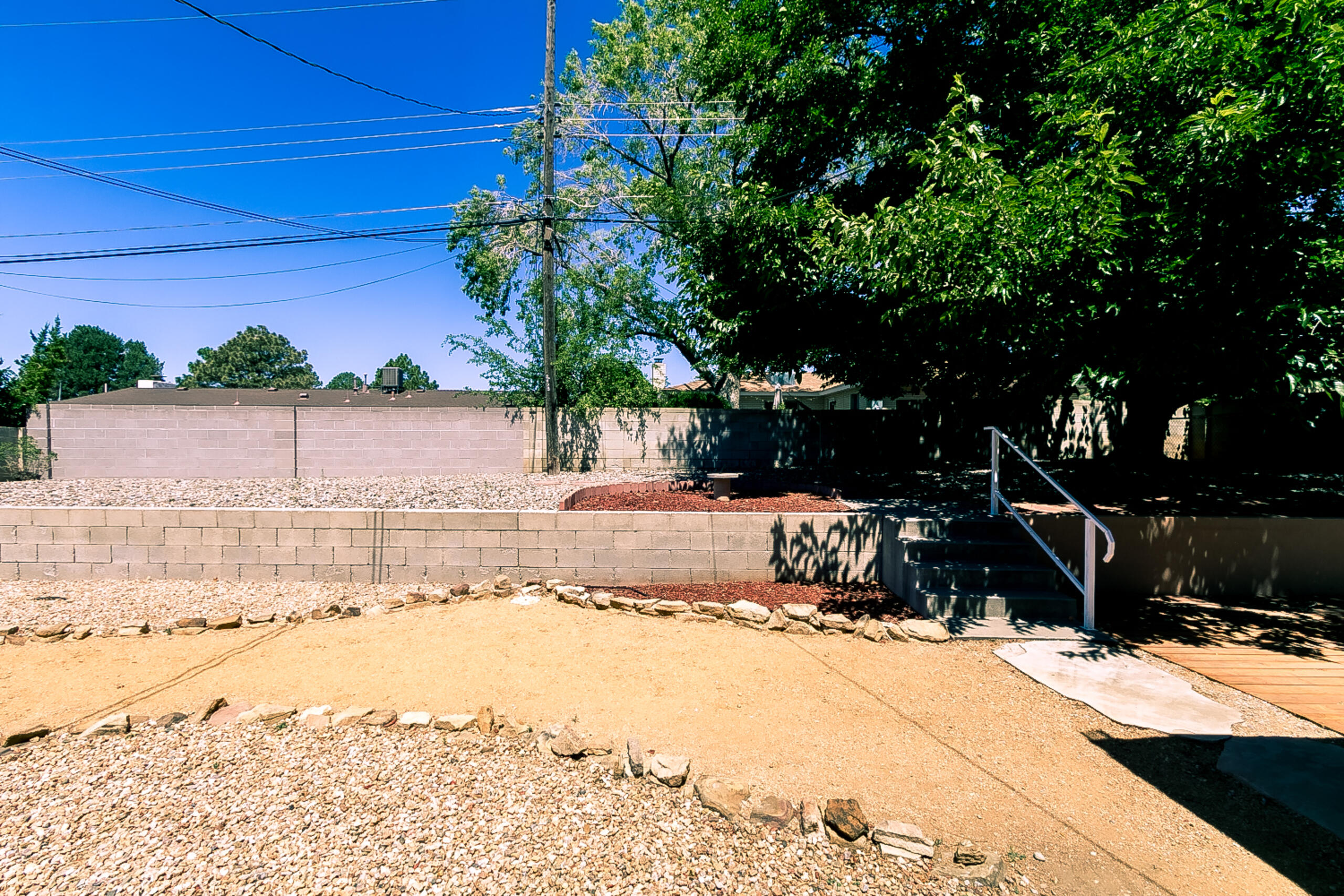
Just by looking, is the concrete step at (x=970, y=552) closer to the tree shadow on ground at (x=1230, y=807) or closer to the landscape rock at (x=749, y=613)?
the landscape rock at (x=749, y=613)

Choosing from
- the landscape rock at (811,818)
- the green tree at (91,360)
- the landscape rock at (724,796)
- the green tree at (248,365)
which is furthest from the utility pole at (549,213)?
the green tree at (91,360)

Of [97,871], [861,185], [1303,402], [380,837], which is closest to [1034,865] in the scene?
[380,837]

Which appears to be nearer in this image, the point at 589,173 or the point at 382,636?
the point at 382,636

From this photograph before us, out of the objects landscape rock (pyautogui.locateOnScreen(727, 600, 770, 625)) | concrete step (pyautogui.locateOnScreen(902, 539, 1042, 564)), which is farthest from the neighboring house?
landscape rock (pyautogui.locateOnScreen(727, 600, 770, 625))

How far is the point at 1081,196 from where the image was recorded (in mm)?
4441

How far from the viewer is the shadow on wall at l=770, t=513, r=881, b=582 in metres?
6.07

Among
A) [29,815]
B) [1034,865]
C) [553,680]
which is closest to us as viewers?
[1034,865]

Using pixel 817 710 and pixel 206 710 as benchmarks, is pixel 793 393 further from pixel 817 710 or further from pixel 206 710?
pixel 206 710

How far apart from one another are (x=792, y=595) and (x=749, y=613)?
2.74ft

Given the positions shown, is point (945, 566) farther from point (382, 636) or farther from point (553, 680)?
point (382, 636)

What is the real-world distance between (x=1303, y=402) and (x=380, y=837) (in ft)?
23.1

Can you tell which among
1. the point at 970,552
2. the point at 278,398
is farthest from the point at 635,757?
the point at 278,398

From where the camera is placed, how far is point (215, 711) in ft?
11.3

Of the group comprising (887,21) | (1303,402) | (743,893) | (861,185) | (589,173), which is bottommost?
(743,893)
